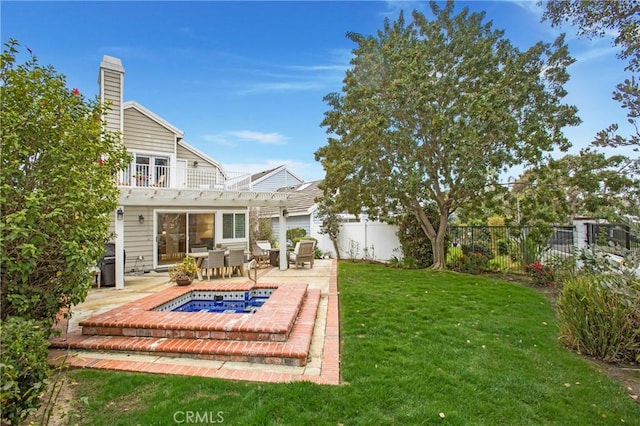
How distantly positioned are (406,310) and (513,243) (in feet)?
24.4

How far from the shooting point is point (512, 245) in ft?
39.3

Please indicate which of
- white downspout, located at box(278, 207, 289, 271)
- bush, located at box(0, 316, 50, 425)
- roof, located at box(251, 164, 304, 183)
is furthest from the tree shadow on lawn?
roof, located at box(251, 164, 304, 183)

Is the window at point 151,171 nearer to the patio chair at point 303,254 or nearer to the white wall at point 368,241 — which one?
the patio chair at point 303,254

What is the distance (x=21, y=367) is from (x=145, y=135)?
39.5ft

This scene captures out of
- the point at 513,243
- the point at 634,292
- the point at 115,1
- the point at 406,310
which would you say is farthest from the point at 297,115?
the point at 634,292

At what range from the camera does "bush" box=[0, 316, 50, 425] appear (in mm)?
2457

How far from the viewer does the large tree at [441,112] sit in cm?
1059

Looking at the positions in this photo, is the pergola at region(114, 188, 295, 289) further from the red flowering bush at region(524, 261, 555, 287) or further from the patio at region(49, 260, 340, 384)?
the red flowering bush at region(524, 261, 555, 287)

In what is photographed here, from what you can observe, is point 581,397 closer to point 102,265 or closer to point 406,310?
point 406,310

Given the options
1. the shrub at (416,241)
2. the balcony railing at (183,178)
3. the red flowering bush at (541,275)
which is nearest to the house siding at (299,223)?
the balcony railing at (183,178)

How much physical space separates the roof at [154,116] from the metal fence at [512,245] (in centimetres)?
1200

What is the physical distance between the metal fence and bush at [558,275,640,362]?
5.23m

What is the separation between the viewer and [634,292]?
11.2 ft

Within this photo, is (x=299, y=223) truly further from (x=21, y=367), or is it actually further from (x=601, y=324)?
(x=21, y=367)
